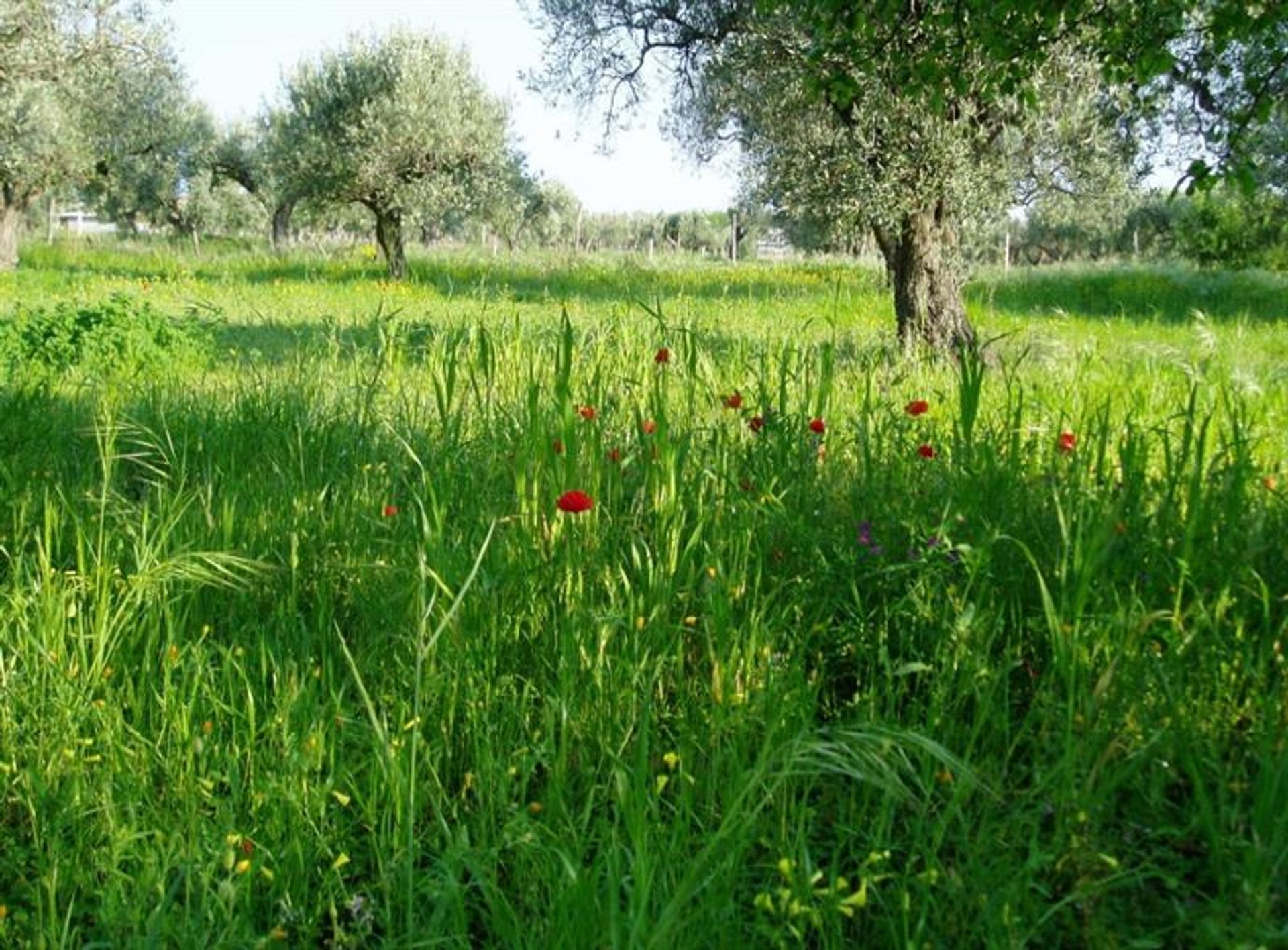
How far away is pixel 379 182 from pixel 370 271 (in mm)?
1838

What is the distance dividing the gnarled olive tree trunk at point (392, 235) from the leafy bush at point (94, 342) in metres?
14.3

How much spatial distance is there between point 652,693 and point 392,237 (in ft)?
73.2

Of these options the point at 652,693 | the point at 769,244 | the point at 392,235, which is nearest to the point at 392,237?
the point at 392,235

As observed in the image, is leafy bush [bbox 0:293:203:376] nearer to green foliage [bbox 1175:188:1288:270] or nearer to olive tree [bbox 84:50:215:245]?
olive tree [bbox 84:50:215:245]

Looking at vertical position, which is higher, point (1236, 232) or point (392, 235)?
point (1236, 232)

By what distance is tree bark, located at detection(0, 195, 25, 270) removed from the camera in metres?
25.2

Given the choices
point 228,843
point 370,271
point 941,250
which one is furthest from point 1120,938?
point 370,271

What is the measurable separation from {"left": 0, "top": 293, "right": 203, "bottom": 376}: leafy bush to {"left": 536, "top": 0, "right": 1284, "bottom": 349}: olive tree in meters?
4.32

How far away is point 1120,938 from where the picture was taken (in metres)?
1.70

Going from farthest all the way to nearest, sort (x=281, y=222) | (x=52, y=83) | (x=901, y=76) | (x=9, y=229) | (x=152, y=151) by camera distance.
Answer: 1. (x=281, y=222)
2. (x=152, y=151)
3. (x=9, y=229)
4. (x=52, y=83)
5. (x=901, y=76)

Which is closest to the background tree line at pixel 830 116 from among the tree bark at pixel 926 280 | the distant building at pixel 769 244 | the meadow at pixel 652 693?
the tree bark at pixel 926 280

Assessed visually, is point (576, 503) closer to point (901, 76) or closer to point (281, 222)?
point (901, 76)

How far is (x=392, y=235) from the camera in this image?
23.4 meters

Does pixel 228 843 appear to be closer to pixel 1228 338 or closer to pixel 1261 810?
pixel 1261 810
